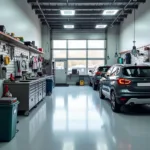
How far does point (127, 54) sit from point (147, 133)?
324 inches

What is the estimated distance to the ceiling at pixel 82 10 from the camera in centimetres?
922

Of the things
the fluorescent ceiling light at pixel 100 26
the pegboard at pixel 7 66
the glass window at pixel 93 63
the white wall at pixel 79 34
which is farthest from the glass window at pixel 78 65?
the pegboard at pixel 7 66

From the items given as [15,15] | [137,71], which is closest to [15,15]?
[15,15]

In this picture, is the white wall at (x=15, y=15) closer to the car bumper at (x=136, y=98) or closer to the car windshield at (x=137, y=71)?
the car windshield at (x=137, y=71)

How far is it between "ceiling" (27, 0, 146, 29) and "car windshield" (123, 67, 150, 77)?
4.62 m

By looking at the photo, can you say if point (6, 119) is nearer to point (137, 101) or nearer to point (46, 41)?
point (137, 101)

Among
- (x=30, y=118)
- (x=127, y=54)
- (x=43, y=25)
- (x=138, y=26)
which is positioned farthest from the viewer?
(x=43, y=25)

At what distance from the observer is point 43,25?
14.3 meters

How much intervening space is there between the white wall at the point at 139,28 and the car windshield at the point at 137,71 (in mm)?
3779

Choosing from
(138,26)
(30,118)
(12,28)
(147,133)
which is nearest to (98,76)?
(138,26)

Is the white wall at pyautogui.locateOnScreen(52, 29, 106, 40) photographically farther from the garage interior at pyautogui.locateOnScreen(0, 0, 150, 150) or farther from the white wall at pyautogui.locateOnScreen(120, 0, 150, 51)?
the white wall at pyautogui.locateOnScreen(120, 0, 150, 51)

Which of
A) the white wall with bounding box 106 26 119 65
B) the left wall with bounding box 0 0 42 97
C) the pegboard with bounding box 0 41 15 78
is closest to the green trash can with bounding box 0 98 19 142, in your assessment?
the left wall with bounding box 0 0 42 97

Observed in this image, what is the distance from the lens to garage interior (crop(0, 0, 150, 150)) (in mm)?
3533

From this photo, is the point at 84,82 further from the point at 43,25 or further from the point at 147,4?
the point at 147,4
